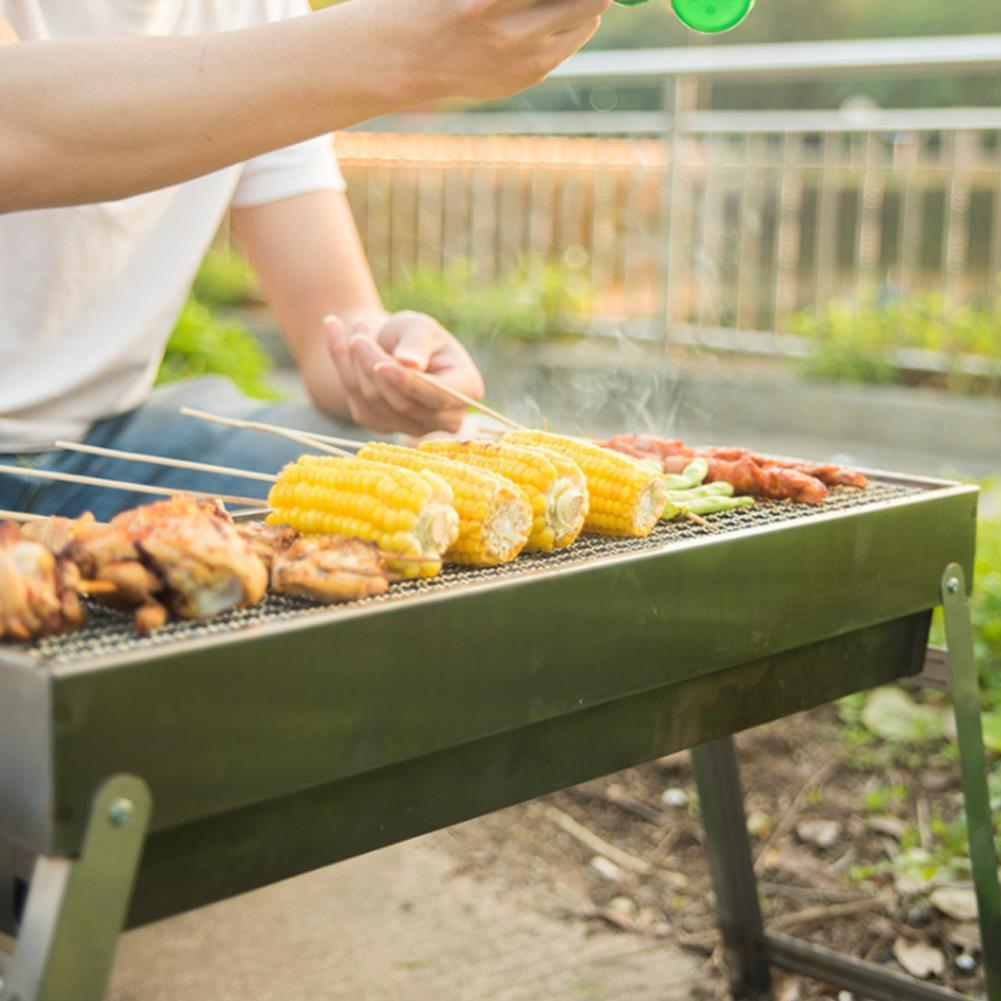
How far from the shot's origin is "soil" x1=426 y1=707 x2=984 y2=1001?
8.23ft

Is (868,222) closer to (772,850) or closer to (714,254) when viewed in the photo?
(714,254)

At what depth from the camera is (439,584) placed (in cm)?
133

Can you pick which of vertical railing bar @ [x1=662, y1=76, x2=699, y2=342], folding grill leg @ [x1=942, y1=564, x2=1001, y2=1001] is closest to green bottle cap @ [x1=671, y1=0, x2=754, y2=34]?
folding grill leg @ [x1=942, y1=564, x2=1001, y2=1001]

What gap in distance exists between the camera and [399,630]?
121cm

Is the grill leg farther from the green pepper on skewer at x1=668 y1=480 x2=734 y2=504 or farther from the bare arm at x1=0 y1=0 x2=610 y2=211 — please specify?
the bare arm at x1=0 y1=0 x2=610 y2=211

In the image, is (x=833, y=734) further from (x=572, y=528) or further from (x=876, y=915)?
(x=572, y=528)

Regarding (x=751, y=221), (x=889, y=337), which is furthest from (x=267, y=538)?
(x=751, y=221)

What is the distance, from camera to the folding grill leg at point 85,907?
3.33ft

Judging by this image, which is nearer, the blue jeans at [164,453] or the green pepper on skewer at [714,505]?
the green pepper on skewer at [714,505]

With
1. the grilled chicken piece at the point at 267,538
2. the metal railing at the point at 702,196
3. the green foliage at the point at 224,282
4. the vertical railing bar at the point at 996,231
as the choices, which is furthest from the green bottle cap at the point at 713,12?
the green foliage at the point at 224,282

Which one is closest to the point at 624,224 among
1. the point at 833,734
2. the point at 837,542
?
the point at 833,734

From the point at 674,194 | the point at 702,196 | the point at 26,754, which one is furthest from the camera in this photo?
the point at 702,196

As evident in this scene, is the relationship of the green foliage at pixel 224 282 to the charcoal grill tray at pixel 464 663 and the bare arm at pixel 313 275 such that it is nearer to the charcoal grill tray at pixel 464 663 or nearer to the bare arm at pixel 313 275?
the bare arm at pixel 313 275

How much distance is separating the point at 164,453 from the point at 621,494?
109 centimetres
